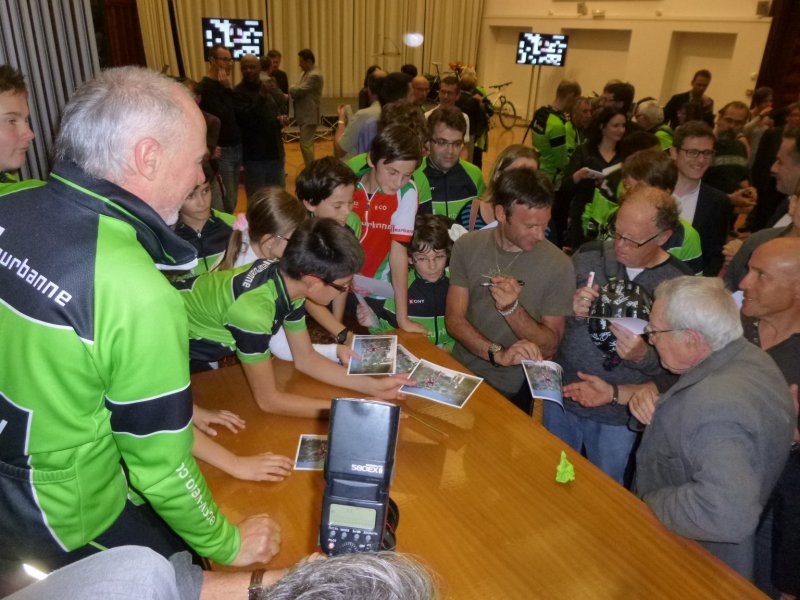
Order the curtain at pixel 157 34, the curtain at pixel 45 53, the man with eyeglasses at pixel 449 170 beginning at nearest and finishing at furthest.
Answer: the curtain at pixel 45 53, the man with eyeglasses at pixel 449 170, the curtain at pixel 157 34

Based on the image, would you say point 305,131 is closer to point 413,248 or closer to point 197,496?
point 413,248

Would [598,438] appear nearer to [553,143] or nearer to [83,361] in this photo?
[83,361]

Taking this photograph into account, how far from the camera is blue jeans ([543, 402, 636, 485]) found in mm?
2344

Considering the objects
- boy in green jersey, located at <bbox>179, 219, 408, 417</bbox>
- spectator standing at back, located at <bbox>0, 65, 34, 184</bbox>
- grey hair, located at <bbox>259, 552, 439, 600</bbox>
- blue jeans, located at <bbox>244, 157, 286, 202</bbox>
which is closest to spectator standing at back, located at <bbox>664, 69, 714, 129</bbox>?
blue jeans, located at <bbox>244, 157, 286, 202</bbox>

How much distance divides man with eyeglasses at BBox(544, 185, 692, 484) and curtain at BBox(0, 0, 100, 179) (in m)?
2.83

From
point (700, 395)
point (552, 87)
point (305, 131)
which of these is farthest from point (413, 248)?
point (552, 87)

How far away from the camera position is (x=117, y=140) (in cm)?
101

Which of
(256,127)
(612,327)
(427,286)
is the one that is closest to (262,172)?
(256,127)

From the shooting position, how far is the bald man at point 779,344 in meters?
1.81

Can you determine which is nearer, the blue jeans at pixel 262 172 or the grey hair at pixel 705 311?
the grey hair at pixel 705 311

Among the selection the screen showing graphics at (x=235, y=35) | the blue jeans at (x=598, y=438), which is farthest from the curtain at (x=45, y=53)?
the screen showing graphics at (x=235, y=35)

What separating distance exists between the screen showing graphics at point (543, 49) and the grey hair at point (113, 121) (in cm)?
1156

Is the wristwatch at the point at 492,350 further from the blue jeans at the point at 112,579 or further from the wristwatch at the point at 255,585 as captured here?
the blue jeans at the point at 112,579

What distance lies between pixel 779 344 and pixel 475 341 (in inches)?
45.4
